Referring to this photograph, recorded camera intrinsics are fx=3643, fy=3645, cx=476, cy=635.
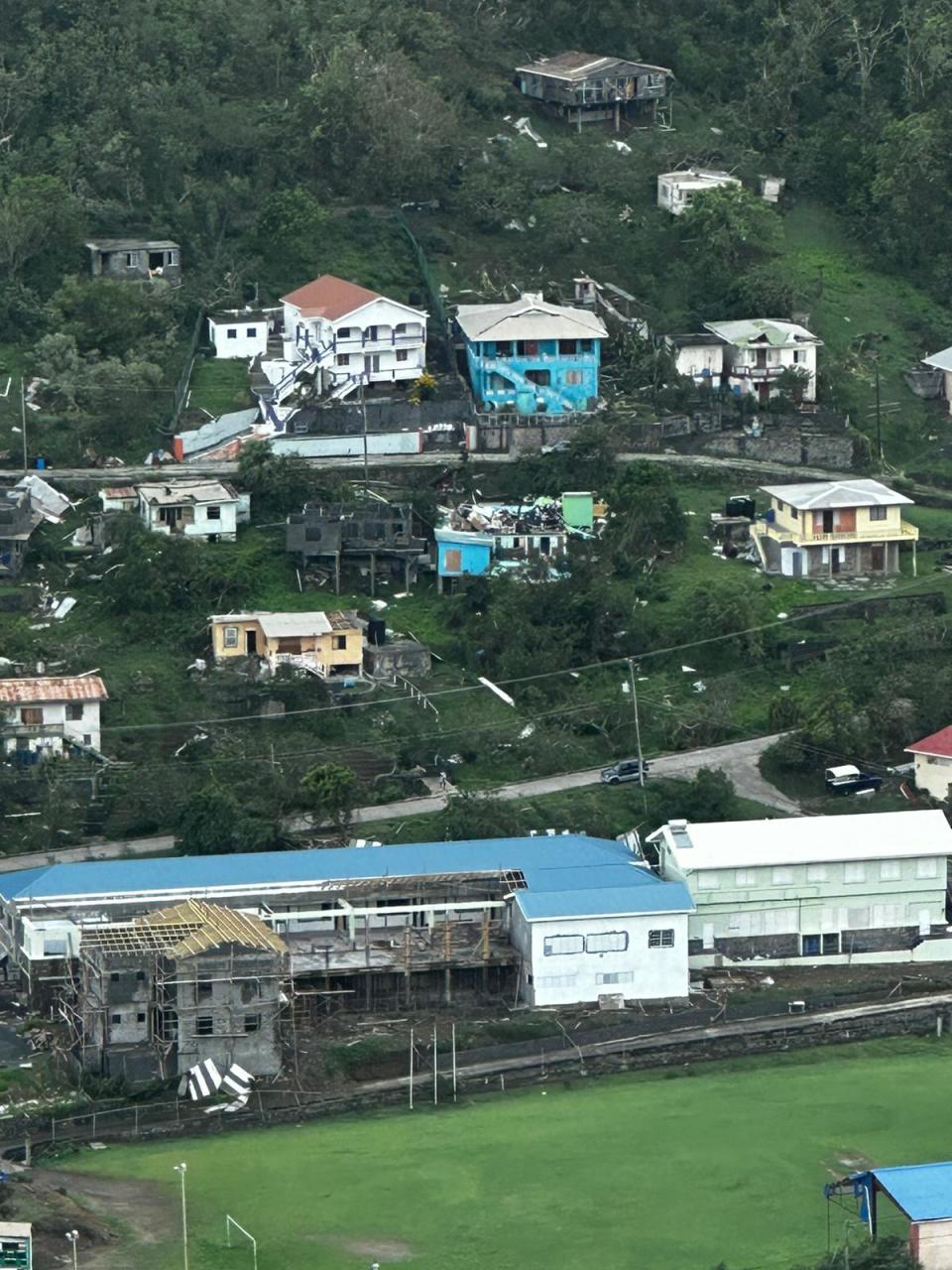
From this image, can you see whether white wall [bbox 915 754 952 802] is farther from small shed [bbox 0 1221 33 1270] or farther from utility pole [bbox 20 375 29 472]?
small shed [bbox 0 1221 33 1270]

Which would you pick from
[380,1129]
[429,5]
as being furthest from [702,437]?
[380,1129]

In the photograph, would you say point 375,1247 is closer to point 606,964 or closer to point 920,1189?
point 920,1189

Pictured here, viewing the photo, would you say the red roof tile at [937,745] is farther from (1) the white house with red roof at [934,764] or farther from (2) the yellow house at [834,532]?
(2) the yellow house at [834,532]

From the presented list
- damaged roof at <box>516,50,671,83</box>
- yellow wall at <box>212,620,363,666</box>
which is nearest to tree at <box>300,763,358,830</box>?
yellow wall at <box>212,620,363,666</box>

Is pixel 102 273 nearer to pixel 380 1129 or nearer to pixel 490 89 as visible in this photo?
pixel 490 89

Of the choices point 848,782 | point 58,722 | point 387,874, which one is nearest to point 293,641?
point 58,722
